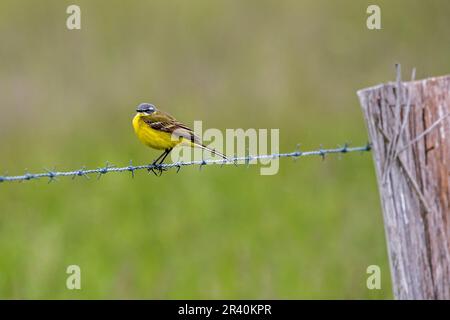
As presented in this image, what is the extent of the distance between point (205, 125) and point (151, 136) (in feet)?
15.7

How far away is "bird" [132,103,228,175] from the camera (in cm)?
745

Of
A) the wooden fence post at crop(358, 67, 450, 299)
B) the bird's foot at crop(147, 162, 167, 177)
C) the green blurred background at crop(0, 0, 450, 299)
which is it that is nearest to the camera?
the wooden fence post at crop(358, 67, 450, 299)

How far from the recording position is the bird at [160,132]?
24.4 feet

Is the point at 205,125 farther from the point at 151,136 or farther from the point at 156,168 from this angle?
the point at 156,168

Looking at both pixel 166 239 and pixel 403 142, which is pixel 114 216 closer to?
pixel 166 239

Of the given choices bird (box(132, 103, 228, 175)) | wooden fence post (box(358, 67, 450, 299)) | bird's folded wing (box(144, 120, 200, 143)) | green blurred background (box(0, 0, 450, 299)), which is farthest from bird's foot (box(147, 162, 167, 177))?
green blurred background (box(0, 0, 450, 299))

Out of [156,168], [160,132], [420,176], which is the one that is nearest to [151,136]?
[160,132]

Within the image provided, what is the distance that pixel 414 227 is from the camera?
4.70m

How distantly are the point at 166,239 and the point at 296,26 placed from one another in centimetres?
600

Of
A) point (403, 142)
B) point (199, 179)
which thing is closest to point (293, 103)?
point (199, 179)

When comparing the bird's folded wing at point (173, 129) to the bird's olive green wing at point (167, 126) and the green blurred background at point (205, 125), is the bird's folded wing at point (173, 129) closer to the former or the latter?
the bird's olive green wing at point (167, 126)

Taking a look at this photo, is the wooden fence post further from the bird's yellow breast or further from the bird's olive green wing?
the bird's yellow breast

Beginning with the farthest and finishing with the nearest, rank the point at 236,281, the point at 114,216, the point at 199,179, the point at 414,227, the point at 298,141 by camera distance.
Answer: the point at 298,141 → the point at 199,179 → the point at 114,216 → the point at 236,281 → the point at 414,227

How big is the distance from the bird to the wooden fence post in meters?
2.82
